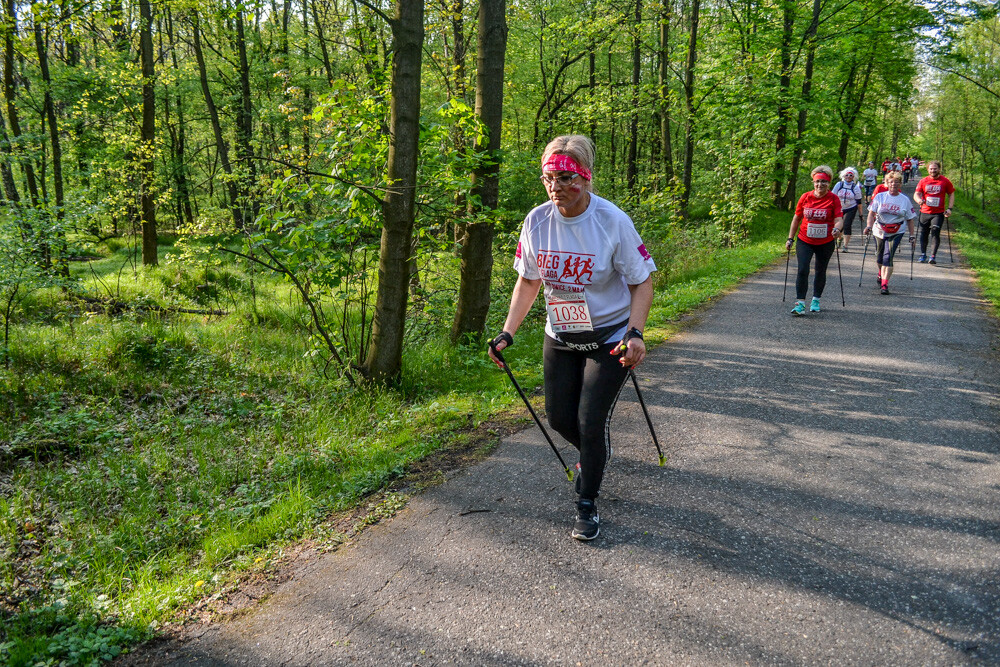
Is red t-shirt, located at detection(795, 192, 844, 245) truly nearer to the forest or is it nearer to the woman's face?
the forest

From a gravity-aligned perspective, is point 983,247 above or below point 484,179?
below

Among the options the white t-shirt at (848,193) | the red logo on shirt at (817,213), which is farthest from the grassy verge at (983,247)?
the red logo on shirt at (817,213)

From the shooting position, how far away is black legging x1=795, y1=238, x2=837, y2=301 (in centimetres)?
892

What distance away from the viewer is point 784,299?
406 inches

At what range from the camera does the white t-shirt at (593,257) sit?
3479mm

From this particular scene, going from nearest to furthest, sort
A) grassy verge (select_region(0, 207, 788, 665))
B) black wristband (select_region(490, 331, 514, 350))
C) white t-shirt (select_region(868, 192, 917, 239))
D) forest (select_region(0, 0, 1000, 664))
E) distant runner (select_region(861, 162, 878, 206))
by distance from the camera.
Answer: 1. grassy verge (select_region(0, 207, 788, 665))
2. black wristband (select_region(490, 331, 514, 350))
3. forest (select_region(0, 0, 1000, 664))
4. white t-shirt (select_region(868, 192, 917, 239))
5. distant runner (select_region(861, 162, 878, 206))

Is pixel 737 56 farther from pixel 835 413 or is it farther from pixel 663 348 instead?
pixel 835 413

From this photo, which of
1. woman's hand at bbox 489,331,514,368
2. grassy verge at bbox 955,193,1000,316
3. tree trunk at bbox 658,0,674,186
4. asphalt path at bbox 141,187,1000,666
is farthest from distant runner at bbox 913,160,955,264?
woman's hand at bbox 489,331,514,368

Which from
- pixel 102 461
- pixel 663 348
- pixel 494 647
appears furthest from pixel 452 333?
pixel 494 647

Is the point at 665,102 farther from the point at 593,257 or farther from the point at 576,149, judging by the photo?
the point at 593,257

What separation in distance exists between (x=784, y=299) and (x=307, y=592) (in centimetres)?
930

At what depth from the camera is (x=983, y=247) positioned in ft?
59.2

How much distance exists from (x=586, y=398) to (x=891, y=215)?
1022 cm

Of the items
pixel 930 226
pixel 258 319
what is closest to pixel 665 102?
pixel 930 226
